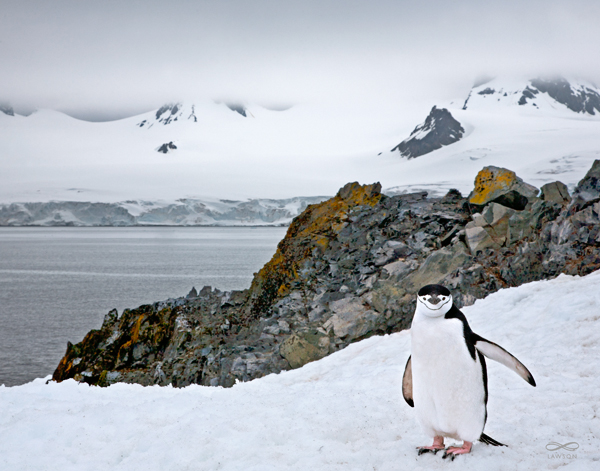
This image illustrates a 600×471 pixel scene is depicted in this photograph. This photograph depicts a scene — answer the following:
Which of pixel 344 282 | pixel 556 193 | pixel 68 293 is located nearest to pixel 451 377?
pixel 344 282

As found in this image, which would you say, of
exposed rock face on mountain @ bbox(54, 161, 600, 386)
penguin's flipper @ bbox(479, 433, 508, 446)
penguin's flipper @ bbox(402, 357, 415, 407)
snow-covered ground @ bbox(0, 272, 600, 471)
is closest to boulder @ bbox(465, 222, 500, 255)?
exposed rock face on mountain @ bbox(54, 161, 600, 386)

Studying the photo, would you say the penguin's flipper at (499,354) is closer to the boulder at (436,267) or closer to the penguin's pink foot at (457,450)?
the penguin's pink foot at (457,450)

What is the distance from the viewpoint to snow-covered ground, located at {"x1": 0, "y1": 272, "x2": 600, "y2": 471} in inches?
158

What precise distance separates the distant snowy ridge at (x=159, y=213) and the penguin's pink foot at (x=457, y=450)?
126615 millimetres

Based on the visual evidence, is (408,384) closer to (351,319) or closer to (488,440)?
(488,440)

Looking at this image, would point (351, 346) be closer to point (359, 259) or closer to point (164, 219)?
point (359, 259)

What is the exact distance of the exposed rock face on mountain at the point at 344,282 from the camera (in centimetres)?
988

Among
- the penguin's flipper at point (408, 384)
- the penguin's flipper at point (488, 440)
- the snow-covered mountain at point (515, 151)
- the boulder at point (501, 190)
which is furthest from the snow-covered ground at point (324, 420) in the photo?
the snow-covered mountain at point (515, 151)

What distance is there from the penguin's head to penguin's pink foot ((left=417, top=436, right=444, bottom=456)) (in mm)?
1088

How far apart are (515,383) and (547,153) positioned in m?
141

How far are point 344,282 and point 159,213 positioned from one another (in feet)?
A: 449

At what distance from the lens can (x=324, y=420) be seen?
4.98 m

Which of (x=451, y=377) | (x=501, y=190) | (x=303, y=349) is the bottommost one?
(x=303, y=349)

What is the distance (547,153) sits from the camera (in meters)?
128
